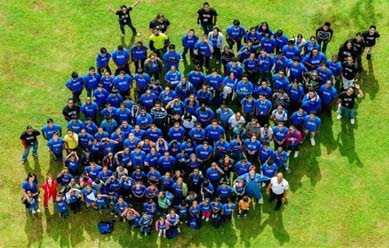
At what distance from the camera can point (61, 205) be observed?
18812 mm

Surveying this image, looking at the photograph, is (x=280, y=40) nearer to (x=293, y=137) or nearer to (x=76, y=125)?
(x=293, y=137)

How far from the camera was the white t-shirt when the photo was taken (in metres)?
18.5

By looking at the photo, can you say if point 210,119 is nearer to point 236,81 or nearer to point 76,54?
point 236,81

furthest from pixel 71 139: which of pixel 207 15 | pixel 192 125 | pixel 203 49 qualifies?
pixel 207 15

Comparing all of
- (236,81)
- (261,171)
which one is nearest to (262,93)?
(236,81)

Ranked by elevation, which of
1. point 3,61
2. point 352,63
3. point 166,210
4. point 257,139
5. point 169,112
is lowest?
point 166,210

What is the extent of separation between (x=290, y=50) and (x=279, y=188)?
5.16m

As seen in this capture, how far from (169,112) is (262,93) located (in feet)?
10.5

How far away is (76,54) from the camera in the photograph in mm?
22984

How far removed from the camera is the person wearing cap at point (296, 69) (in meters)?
20.4

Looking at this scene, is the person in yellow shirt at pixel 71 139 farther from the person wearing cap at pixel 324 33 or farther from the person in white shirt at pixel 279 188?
the person wearing cap at pixel 324 33

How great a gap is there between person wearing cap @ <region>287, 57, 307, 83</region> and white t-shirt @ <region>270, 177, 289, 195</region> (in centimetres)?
405

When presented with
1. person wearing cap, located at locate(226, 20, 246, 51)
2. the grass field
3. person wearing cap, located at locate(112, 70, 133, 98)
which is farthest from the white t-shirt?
person wearing cap, located at locate(112, 70, 133, 98)

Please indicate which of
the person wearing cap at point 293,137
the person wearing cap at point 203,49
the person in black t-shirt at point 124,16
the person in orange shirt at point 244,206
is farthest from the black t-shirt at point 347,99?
the person in black t-shirt at point 124,16
